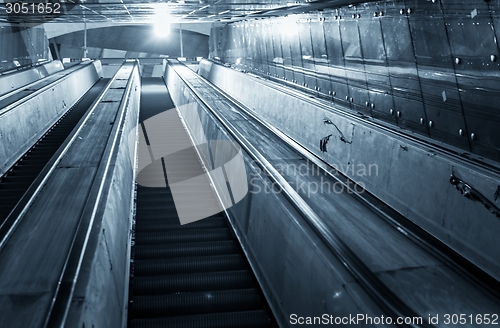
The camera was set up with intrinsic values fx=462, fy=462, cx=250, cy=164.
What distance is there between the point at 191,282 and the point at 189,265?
1.17 feet

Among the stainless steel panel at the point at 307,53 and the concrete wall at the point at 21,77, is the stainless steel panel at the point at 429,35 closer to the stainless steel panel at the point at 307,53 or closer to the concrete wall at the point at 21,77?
the stainless steel panel at the point at 307,53

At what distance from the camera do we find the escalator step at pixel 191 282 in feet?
13.9

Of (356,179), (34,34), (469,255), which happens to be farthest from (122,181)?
(34,34)

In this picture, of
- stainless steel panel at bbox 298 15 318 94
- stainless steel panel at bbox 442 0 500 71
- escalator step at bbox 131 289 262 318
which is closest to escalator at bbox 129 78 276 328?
escalator step at bbox 131 289 262 318

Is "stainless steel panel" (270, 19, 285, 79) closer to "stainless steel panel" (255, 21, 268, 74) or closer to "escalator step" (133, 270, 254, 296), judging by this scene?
"stainless steel panel" (255, 21, 268, 74)

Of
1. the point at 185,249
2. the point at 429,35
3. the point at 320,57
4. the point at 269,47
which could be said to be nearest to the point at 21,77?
the point at 269,47

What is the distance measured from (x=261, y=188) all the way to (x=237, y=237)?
0.98 m

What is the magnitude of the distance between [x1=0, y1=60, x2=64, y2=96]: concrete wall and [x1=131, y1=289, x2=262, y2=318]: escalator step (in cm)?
841

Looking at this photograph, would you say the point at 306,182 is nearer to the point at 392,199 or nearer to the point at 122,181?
the point at 392,199

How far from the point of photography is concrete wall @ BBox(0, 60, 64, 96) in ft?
39.5

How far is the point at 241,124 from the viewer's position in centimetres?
760

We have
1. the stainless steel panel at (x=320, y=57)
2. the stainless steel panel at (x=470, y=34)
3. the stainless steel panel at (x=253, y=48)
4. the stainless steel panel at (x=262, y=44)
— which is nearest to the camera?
the stainless steel panel at (x=470, y=34)

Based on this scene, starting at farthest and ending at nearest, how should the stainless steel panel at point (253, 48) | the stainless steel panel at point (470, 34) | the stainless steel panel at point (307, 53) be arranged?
1. the stainless steel panel at point (253, 48)
2. the stainless steel panel at point (307, 53)
3. the stainless steel panel at point (470, 34)

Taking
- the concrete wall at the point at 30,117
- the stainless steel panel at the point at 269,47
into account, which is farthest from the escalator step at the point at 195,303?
the stainless steel panel at the point at 269,47
